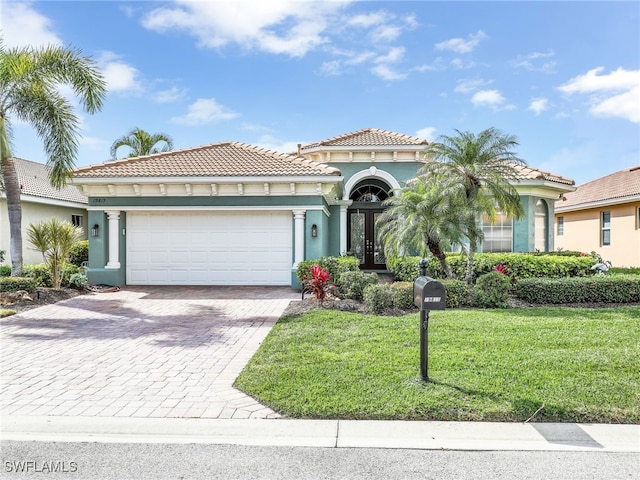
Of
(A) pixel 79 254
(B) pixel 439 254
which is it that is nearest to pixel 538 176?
(B) pixel 439 254

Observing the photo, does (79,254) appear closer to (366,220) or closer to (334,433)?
(366,220)

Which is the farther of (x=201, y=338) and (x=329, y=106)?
(x=329, y=106)

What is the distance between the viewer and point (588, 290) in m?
9.98

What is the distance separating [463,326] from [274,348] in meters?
3.38

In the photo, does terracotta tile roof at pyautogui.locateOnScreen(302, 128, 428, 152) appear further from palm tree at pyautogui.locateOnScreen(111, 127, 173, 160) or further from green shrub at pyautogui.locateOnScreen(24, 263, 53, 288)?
palm tree at pyautogui.locateOnScreen(111, 127, 173, 160)

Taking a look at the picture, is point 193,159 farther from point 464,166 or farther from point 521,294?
point 521,294

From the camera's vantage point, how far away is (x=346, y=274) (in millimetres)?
10445

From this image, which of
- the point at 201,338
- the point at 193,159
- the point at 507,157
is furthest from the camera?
the point at 193,159

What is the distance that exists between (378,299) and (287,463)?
5812mm

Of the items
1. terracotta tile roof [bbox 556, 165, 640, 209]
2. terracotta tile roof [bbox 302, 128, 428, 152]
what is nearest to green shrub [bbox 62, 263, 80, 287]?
terracotta tile roof [bbox 302, 128, 428, 152]

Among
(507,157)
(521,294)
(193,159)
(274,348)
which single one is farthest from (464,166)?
(193,159)

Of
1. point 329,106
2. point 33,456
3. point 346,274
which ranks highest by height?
point 329,106

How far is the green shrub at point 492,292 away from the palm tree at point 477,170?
1.01m

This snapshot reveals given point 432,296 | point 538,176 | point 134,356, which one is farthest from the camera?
point 538,176
